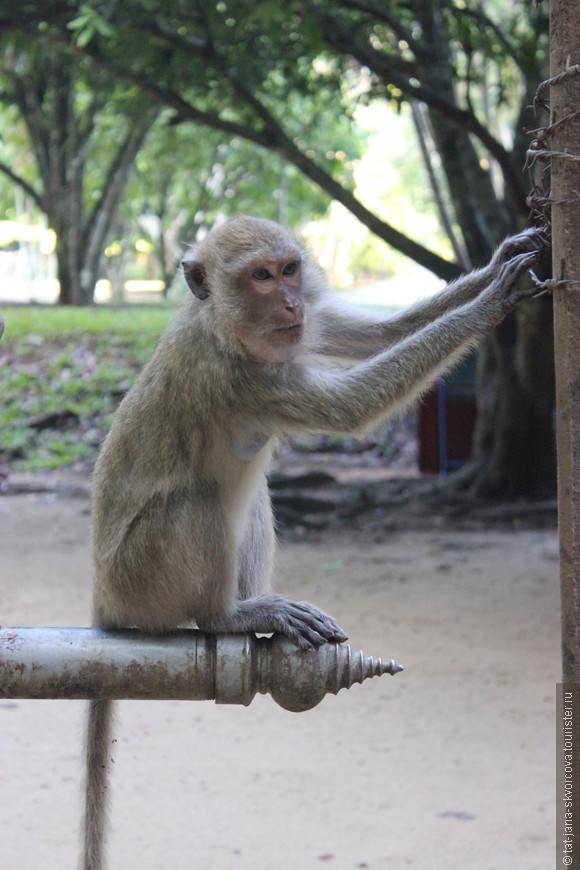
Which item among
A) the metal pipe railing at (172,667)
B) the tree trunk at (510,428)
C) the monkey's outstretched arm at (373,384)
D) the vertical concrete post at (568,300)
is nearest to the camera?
the vertical concrete post at (568,300)

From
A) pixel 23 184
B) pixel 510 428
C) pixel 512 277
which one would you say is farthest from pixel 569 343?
pixel 23 184

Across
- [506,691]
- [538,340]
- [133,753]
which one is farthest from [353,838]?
[538,340]

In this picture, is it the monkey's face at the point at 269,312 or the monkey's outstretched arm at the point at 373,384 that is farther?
the monkey's face at the point at 269,312

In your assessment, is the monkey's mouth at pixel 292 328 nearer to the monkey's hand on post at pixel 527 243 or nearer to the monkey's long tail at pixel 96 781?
the monkey's hand on post at pixel 527 243

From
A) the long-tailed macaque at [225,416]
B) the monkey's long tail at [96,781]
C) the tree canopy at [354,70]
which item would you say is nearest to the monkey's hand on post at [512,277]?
the long-tailed macaque at [225,416]

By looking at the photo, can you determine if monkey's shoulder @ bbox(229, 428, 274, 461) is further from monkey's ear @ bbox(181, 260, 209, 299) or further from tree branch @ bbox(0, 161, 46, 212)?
tree branch @ bbox(0, 161, 46, 212)

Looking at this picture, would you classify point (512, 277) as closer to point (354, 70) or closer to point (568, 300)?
point (568, 300)

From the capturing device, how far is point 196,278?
12.5 ft

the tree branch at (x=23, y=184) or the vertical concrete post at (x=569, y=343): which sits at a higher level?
the tree branch at (x=23, y=184)

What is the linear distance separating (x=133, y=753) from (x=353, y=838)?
4.50 feet

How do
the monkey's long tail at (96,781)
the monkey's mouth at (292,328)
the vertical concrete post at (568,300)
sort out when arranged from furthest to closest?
the monkey's mouth at (292,328), the monkey's long tail at (96,781), the vertical concrete post at (568,300)

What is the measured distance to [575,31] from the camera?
235 centimetres

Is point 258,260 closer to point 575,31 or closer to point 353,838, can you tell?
point 575,31

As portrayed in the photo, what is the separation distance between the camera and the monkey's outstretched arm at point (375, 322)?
347 centimetres
